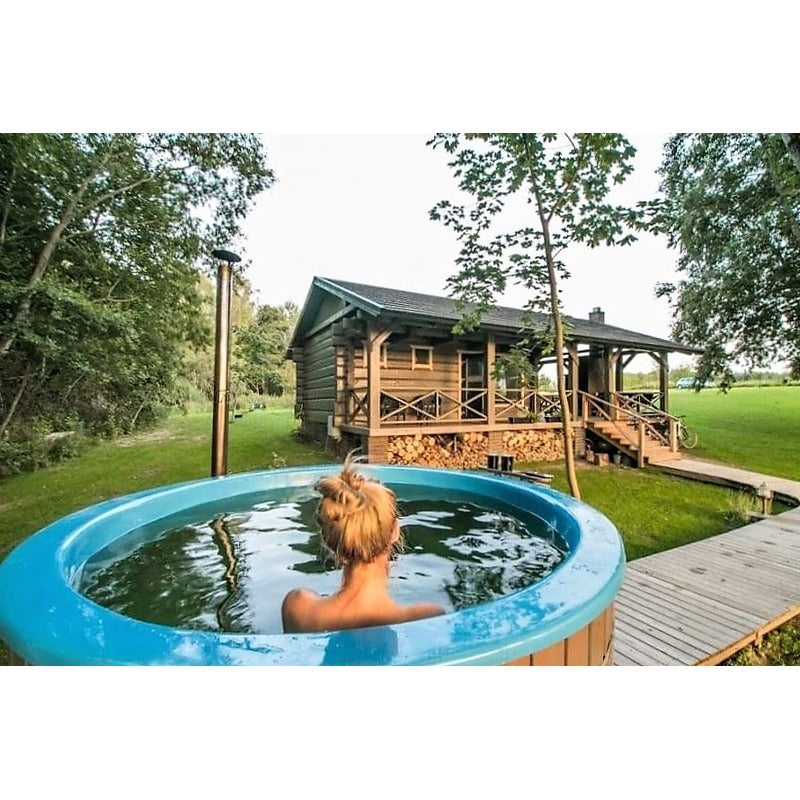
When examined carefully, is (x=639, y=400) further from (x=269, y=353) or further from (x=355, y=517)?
(x=355, y=517)

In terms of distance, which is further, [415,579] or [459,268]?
[459,268]

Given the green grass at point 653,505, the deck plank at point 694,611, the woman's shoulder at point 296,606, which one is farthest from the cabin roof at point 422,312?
the woman's shoulder at point 296,606

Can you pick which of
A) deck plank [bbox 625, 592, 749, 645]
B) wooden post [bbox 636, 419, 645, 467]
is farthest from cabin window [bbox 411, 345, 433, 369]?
deck plank [bbox 625, 592, 749, 645]

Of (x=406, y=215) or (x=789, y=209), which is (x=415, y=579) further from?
(x=789, y=209)

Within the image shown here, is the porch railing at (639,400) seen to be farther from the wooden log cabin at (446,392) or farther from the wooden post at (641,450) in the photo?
the wooden post at (641,450)

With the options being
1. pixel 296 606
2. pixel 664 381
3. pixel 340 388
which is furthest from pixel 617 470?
pixel 296 606

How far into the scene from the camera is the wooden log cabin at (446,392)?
5.21 metres

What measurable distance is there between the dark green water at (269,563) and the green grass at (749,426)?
3812 mm

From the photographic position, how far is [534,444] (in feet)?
20.4
